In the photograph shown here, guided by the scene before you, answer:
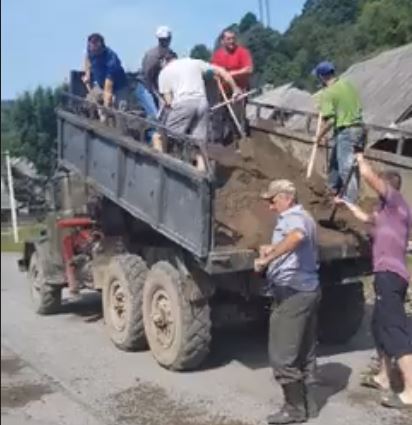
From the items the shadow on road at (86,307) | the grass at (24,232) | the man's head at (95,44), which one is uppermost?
the man's head at (95,44)

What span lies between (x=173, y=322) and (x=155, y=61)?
262cm

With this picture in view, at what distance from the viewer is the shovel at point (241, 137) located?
29.4 ft

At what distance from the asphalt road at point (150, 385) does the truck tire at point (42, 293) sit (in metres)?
1.24

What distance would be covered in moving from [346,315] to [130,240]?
7.32 ft

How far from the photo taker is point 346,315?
30.5ft

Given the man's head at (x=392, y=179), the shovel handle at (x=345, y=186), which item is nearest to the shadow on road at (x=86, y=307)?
the shovel handle at (x=345, y=186)

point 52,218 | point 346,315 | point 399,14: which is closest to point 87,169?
point 52,218

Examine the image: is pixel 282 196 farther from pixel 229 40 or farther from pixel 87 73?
pixel 87 73

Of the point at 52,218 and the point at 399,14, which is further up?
the point at 399,14

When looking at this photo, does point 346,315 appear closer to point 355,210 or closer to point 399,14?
point 355,210

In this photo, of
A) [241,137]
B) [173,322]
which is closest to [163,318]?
[173,322]

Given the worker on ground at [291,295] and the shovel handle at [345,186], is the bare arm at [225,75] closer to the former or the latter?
the shovel handle at [345,186]

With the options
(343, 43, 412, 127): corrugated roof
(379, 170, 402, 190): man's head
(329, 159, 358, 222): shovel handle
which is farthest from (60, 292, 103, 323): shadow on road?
(379, 170, 402, 190): man's head

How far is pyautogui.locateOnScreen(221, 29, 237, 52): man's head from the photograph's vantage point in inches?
351
